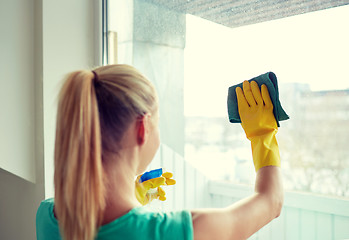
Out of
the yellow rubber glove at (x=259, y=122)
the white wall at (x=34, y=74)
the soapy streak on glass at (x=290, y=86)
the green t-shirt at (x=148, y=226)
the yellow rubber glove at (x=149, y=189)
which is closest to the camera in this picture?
the green t-shirt at (x=148, y=226)

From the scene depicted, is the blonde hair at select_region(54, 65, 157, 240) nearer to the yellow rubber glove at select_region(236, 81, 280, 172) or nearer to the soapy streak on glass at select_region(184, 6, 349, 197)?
the yellow rubber glove at select_region(236, 81, 280, 172)

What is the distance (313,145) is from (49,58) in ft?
3.71

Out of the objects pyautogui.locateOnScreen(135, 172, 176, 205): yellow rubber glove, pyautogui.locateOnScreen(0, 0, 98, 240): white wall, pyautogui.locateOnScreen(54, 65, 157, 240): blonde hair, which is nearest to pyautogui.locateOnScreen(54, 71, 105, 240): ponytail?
pyautogui.locateOnScreen(54, 65, 157, 240): blonde hair

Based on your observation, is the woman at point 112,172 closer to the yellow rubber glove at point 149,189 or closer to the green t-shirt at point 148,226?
the green t-shirt at point 148,226

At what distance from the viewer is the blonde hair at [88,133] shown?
0.64 m

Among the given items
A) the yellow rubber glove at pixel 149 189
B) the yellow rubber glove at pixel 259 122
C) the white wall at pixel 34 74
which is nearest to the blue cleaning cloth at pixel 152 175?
the yellow rubber glove at pixel 149 189

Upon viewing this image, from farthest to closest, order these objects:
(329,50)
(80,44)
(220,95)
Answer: (220,95)
(80,44)
(329,50)

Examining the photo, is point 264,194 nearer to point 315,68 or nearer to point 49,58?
point 315,68

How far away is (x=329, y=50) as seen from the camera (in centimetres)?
130

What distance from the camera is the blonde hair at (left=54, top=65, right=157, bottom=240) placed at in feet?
2.11

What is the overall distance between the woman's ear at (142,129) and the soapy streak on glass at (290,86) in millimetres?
813

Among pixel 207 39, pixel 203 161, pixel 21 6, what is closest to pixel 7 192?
pixel 21 6

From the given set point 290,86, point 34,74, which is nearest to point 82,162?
point 34,74

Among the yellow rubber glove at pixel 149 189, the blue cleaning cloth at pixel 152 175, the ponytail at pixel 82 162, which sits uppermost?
the ponytail at pixel 82 162
